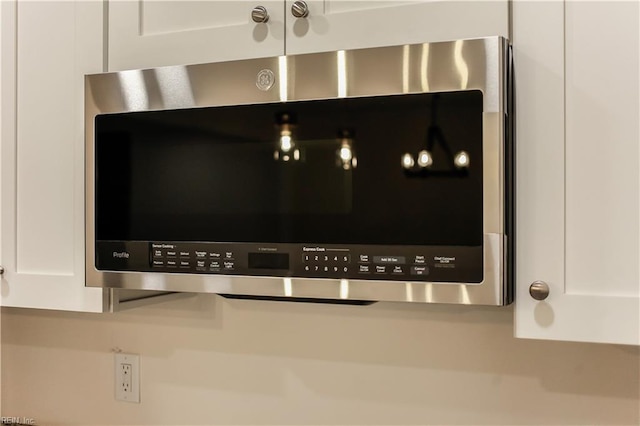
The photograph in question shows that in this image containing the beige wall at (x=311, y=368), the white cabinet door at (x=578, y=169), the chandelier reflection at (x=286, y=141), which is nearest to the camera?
the white cabinet door at (x=578, y=169)

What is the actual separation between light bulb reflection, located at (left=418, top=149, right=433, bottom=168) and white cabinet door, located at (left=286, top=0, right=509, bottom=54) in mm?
193

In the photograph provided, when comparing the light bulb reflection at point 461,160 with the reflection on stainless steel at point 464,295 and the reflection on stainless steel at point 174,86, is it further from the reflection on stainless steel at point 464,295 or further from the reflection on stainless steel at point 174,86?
the reflection on stainless steel at point 174,86

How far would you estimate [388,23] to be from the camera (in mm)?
997

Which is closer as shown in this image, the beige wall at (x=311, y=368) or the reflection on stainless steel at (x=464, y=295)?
the reflection on stainless steel at (x=464, y=295)

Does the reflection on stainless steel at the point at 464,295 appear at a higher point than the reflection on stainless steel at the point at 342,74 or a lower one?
lower

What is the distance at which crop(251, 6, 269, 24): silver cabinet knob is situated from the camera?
1.04 m

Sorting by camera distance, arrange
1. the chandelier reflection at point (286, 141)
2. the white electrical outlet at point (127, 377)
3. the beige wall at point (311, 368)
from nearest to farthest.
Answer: the chandelier reflection at point (286, 141)
the beige wall at point (311, 368)
the white electrical outlet at point (127, 377)

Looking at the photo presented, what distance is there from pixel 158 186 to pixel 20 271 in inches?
15.9

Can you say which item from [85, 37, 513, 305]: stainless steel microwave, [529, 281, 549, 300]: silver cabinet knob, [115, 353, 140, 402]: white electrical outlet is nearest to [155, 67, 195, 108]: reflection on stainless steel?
[85, 37, 513, 305]: stainless steel microwave

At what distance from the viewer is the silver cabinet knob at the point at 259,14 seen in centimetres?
104

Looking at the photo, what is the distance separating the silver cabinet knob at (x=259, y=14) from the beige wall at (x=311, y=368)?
0.59 metres

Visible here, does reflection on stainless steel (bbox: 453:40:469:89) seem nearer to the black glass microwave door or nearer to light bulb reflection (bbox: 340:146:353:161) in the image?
the black glass microwave door

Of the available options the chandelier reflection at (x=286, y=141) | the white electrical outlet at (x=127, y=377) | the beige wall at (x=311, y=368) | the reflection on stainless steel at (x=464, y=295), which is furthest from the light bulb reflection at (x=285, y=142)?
the white electrical outlet at (x=127, y=377)

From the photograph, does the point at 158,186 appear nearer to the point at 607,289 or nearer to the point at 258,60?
the point at 258,60
